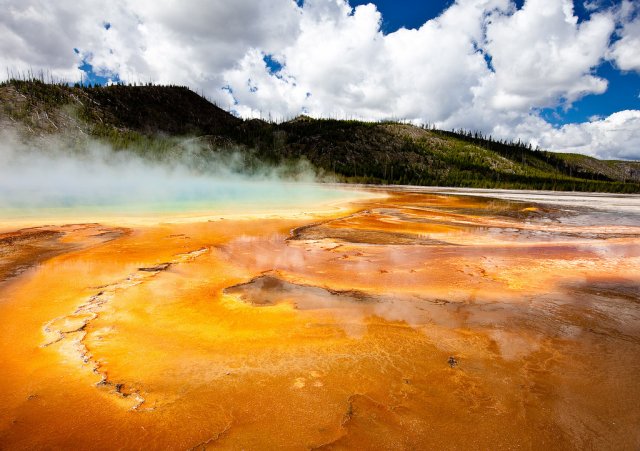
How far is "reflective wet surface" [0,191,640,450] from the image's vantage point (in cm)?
250

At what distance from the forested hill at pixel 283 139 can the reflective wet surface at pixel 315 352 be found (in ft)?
210

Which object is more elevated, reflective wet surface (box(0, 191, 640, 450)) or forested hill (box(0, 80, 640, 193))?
forested hill (box(0, 80, 640, 193))

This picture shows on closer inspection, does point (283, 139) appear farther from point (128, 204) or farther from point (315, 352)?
point (315, 352)

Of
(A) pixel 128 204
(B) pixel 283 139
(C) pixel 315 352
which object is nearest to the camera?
(C) pixel 315 352

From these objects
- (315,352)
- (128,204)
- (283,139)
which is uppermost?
(283,139)

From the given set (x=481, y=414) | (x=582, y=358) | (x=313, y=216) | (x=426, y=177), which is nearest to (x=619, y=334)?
(x=582, y=358)

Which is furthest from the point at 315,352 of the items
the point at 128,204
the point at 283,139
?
the point at 283,139

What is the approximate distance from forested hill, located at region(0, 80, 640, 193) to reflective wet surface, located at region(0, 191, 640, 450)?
64082 mm

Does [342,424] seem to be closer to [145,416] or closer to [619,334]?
[145,416]

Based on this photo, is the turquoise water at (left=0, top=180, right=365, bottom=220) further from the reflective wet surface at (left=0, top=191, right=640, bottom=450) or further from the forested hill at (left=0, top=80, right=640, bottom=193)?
the forested hill at (left=0, top=80, right=640, bottom=193)

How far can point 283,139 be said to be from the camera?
98.6 meters

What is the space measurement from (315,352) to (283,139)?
98787 millimetres

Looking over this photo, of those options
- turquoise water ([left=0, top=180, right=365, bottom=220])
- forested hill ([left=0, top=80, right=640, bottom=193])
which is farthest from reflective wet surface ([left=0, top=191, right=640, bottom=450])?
forested hill ([left=0, top=80, right=640, bottom=193])

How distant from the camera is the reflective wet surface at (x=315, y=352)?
250 cm
